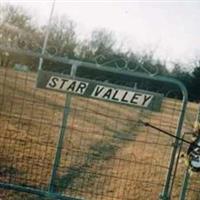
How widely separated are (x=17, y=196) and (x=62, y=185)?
50.5 inches

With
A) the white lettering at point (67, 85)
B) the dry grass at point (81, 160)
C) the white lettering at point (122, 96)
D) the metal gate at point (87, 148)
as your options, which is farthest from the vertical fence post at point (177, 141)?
the white lettering at point (67, 85)

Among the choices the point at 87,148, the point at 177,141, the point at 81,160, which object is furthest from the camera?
the point at 87,148

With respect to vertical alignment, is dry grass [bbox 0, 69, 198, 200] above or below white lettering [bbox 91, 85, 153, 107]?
below

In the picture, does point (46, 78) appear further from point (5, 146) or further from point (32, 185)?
point (5, 146)

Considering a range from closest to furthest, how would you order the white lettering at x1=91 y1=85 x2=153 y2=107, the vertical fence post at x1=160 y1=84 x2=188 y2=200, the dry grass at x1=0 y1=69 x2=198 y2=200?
the vertical fence post at x1=160 y1=84 x2=188 y2=200
the white lettering at x1=91 y1=85 x2=153 y2=107
the dry grass at x1=0 y1=69 x2=198 y2=200

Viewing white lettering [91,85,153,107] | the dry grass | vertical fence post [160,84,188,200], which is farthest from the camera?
the dry grass

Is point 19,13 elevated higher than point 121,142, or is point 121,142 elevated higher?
point 19,13

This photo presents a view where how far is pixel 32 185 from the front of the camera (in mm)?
8273

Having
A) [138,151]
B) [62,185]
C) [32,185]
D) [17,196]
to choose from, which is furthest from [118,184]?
[138,151]

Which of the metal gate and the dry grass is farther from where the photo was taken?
the dry grass

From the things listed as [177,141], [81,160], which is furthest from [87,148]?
[177,141]

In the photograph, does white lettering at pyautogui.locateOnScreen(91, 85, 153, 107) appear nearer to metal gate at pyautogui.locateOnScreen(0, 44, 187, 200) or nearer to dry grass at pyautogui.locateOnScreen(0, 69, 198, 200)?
metal gate at pyautogui.locateOnScreen(0, 44, 187, 200)

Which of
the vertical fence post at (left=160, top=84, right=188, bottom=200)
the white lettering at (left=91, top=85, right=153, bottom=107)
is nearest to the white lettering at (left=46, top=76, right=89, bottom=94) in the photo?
the white lettering at (left=91, top=85, right=153, bottom=107)

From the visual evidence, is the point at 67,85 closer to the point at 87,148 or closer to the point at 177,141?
the point at 177,141
